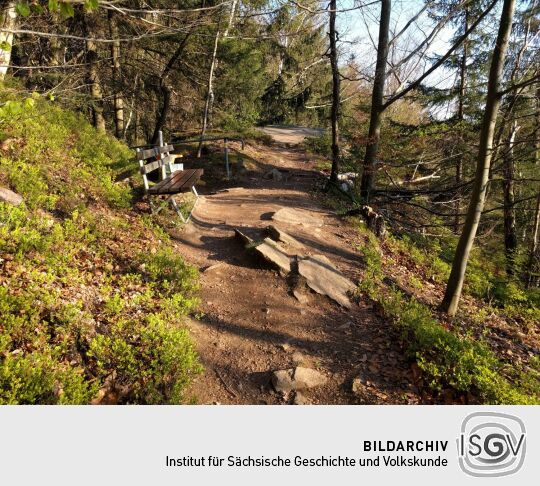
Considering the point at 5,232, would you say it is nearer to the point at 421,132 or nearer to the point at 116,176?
the point at 116,176

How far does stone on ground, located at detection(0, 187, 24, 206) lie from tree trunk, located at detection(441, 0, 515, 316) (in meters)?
6.48

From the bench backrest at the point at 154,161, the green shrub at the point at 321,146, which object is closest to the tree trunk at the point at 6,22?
the bench backrest at the point at 154,161

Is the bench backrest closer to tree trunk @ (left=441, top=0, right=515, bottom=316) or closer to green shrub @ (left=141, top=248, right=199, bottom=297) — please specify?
green shrub @ (left=141, top=248, right=199, bottom=297)

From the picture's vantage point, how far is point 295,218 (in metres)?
8.26

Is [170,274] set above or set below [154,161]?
below

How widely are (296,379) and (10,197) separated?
4.31 m

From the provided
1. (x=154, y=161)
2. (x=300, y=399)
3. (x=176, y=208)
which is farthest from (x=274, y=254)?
(x=154, y=161)

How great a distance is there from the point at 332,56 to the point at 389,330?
871 centimetres

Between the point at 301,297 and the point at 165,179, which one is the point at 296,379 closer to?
the point at 301,297

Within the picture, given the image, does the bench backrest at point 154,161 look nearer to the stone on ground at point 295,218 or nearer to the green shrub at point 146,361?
the stone on ground at point 295,218

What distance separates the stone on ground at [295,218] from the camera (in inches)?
316

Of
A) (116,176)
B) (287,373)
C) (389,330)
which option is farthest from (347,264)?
(116,176)

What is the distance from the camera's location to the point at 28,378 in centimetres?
276

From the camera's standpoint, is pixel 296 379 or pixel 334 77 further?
pixel 334 77
